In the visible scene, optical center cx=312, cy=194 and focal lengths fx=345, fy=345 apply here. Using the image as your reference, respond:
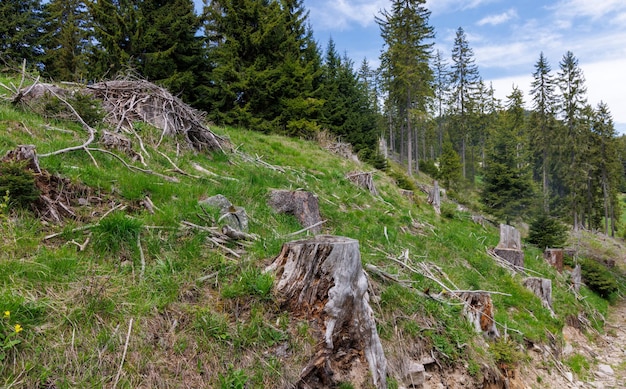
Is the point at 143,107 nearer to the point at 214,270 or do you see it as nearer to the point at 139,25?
the point at 214,270

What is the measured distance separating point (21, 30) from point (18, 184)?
70.7 ft

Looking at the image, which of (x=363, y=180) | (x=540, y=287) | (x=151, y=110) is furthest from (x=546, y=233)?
(x=151, y=110)

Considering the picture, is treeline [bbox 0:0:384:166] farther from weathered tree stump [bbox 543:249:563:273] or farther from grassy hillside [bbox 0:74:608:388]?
weathered tree stump [bbox 543:249:563:273]

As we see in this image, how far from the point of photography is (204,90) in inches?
642

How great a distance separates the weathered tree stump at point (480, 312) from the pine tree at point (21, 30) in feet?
71.3

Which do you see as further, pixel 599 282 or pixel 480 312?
pixel 599 282

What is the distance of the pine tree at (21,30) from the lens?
1767cm

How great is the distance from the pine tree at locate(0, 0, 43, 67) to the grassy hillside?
17751mm

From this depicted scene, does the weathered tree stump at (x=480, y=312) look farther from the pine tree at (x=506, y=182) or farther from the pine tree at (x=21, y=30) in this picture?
the pine tree at (x=21, y=30)

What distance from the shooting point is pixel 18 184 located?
3.17 m

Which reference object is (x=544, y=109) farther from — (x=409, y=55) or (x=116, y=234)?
(x=116, y=234)

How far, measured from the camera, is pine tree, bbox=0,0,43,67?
17.7 metres

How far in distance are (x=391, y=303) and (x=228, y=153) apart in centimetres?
516

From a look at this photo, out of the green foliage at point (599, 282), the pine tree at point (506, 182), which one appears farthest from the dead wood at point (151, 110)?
the pine tree at point (506, 182)
